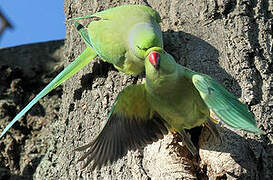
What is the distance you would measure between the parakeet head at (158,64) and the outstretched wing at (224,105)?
0.41ft

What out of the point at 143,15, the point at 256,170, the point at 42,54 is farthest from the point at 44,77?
the point at 256,170

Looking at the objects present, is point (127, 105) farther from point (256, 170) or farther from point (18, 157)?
point (18, 157)

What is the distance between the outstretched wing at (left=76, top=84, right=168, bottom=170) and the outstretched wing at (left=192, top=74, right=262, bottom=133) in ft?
1.31

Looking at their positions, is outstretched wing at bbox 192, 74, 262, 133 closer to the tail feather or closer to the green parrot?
the green parrot

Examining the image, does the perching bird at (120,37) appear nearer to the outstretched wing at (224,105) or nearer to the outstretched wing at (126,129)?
the outstretched wing at (126,129)

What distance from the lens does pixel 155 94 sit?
2.34 meters

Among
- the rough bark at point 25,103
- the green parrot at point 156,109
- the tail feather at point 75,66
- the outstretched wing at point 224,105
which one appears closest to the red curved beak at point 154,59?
the green parrot at point 156,109

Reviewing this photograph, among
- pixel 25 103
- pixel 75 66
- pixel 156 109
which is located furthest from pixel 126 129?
pixel 25 103

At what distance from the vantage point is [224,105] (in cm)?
204

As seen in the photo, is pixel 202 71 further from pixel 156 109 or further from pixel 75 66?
pixel 75 66

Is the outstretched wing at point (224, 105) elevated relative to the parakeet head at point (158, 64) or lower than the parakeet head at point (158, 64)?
lower

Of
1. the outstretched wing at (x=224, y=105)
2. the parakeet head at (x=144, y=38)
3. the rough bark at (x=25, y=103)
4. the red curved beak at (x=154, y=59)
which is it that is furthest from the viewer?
the rough bark at (x=25, y=103)

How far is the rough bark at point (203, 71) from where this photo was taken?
7.33 feet

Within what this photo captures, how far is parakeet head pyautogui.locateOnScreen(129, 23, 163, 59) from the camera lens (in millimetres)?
2391
